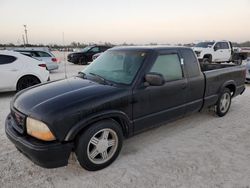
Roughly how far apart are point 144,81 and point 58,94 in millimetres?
1245

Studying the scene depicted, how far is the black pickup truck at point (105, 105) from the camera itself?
8.65ft

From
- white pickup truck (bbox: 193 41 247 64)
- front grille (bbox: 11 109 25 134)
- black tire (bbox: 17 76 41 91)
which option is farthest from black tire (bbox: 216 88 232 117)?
white pickup truck (bbox: 193 41 247 64)

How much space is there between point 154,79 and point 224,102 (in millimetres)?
2907

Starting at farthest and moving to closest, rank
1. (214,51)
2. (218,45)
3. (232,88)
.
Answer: (218,45)
(214,51)
(232,88)

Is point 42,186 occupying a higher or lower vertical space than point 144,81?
lower

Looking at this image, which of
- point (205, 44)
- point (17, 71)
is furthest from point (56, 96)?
point (205, 44)

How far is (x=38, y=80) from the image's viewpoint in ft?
25.3

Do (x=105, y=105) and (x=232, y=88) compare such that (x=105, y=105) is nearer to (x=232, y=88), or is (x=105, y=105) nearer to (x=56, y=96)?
(x=56, y=96)

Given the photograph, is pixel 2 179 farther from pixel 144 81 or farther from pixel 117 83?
pixel 144 81

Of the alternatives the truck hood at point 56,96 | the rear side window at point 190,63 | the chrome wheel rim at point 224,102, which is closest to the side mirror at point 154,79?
the truck hood at point 56,96

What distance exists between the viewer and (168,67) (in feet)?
12.5

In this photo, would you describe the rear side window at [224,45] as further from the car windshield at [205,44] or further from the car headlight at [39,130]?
the car headlight at [39,130]

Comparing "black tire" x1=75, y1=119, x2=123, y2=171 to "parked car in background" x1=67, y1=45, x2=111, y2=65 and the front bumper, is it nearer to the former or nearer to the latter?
the front bumper

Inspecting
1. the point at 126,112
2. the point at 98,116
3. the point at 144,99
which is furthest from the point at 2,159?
the point at 144,99
